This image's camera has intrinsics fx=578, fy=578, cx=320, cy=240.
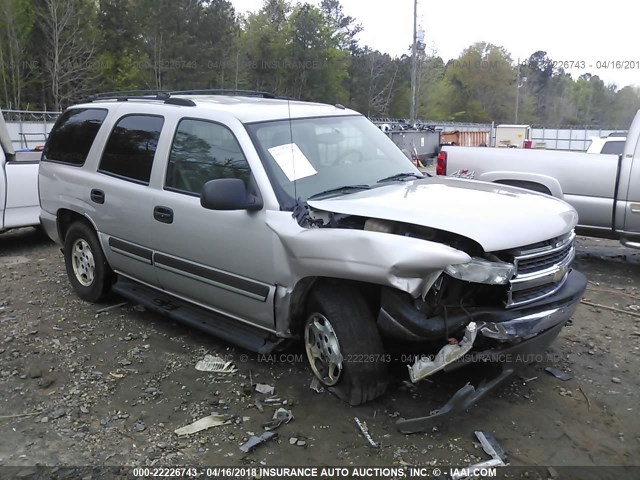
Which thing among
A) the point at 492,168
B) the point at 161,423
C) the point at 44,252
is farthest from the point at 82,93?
the point at 161,423

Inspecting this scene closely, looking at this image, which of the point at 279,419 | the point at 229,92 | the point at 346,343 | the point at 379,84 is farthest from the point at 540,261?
the point at 379,84

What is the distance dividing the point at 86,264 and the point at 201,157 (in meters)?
2.12

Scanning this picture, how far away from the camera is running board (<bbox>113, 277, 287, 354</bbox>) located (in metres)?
3.98

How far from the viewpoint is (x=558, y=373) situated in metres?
4.14

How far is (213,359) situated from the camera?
4434 mm

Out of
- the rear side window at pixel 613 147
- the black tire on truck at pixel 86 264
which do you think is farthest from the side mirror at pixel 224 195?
the rear side window at pixel 613 147

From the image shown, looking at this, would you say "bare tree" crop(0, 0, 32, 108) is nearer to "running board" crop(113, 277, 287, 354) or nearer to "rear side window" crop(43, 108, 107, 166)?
"rear side window" crop(43, 108, 107, 166)

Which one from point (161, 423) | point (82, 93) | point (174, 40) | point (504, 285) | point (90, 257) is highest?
point (174, 40)

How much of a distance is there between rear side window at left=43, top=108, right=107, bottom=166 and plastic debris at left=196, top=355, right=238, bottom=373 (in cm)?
236

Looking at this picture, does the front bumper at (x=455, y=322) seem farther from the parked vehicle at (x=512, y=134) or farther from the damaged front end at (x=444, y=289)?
the parked vehicle at (x=512, y=134)

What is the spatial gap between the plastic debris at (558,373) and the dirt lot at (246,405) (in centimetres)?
5

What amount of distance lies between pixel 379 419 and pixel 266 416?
708mm

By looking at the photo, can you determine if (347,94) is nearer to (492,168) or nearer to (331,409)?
(492,168)

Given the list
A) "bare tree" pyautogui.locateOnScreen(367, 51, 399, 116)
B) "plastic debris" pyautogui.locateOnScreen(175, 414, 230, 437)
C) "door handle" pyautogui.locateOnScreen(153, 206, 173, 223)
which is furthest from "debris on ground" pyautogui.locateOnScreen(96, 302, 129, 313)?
"bare tree" pyautogui.locateOnScreen(367, 51, 399, 116)
